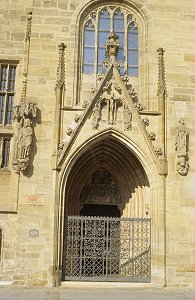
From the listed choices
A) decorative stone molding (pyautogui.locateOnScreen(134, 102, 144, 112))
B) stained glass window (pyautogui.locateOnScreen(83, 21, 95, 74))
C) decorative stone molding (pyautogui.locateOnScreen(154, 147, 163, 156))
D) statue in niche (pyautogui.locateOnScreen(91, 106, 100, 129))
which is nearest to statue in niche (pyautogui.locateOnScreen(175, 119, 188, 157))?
decorative stone molding (pyautogui.locateOnScreen(154, 147, 163, 156))

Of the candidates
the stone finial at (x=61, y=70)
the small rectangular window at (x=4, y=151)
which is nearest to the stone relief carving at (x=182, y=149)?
the stone finial at (x=61, y=70)

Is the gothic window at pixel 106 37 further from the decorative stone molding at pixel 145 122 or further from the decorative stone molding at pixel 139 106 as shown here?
the decorative stone molding at pixel 145 122

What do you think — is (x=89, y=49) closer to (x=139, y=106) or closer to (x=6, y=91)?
(x=139, y=106)

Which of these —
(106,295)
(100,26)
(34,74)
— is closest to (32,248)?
(106,295)

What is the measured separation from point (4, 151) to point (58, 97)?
99.4 inches

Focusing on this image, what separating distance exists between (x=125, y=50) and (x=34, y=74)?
321 cm

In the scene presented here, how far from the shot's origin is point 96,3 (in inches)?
539

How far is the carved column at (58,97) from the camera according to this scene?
11727 millimetres

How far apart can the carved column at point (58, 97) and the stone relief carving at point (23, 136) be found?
0.69 metres

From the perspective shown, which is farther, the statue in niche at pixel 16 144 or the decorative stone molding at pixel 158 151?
the decorative stone molding at pixel 158 151

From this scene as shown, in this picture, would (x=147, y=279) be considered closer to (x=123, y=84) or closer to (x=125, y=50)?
(x=123, y=84)

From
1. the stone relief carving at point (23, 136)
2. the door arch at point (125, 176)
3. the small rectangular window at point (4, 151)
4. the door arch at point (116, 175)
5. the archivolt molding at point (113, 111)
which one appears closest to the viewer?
the door arch at point (125, 176)

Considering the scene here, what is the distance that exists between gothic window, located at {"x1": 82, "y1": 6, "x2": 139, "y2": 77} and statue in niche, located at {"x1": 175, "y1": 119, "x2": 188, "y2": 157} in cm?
249

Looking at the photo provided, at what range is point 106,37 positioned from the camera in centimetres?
1359
